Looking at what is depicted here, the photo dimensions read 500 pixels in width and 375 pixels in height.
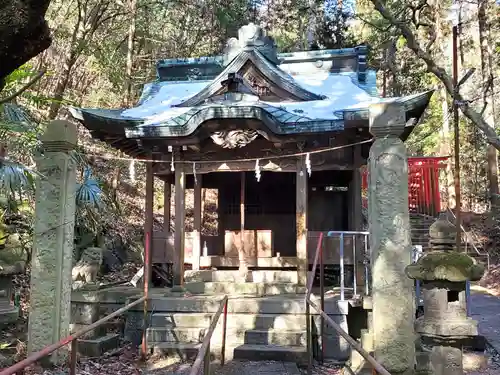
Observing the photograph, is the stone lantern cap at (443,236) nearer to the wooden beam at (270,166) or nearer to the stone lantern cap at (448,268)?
the stone lantern cap at (448,268)

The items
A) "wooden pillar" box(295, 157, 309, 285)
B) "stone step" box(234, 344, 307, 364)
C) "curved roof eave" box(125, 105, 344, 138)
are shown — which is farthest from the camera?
"wooden pillar" box(295, 157, 309, 285)

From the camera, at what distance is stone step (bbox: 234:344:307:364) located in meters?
6.57

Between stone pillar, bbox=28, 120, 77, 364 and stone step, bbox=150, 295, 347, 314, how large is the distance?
2.17 m

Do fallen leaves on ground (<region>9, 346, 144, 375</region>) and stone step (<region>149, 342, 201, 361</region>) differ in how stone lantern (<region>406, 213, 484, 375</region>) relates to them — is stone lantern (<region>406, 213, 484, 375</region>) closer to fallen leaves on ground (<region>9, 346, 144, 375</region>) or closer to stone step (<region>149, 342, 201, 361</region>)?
stone step (<region>149, 342, 201, 361</region>)

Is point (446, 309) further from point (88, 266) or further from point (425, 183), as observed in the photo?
point (425, 183)

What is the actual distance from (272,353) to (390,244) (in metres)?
2.52

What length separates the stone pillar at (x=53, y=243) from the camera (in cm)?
564

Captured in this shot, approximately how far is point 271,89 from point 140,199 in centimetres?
1173

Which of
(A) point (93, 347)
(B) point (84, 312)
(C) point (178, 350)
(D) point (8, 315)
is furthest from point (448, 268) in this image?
(D) point (8, 315)

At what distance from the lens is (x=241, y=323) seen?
7.39 meters

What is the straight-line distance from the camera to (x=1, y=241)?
22.0 ft

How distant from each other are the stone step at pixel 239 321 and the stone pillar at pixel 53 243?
199 centimetres

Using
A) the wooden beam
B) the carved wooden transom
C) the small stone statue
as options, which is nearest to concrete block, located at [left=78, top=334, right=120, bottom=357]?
the small stone statue

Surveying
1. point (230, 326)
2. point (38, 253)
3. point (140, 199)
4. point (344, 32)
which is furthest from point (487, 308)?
point (140, 199)
